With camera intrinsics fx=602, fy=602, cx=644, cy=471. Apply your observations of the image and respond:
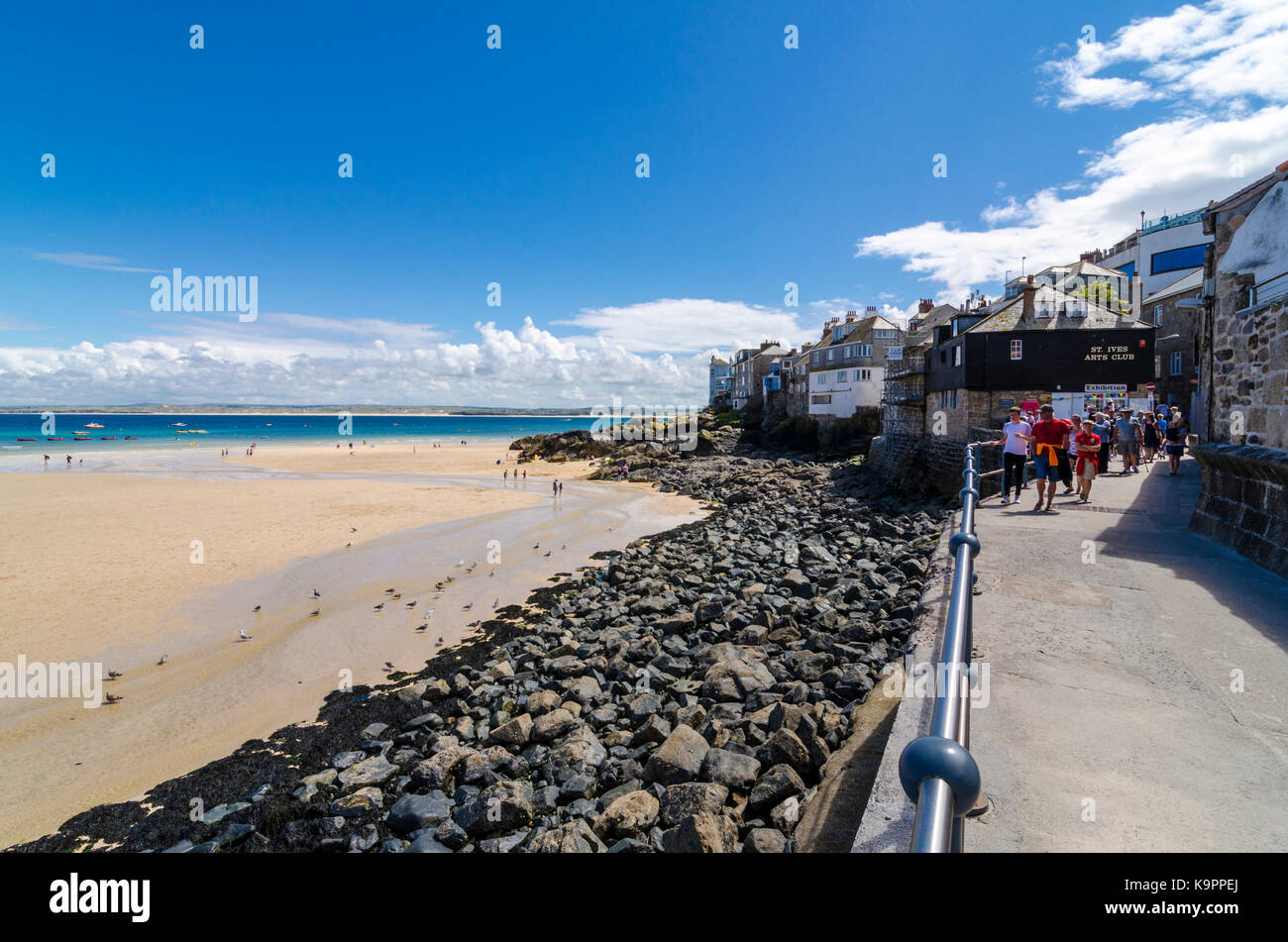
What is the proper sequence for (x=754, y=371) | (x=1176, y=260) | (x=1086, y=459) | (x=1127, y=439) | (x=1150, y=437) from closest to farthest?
(x=1086, y=459) → (x=1127, y=439) → (x=1150, y=437) → (x=1176, y=260) → (x=754, y=371)

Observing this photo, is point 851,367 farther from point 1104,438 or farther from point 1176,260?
point 1104,438

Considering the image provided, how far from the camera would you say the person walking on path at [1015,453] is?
486 inches

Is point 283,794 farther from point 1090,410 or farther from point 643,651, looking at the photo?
point 1090,410

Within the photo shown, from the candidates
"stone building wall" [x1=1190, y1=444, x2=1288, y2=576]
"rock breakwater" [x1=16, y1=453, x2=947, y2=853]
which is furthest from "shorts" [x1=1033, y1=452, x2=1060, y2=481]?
"rock breakwater" [x1=16, y1=453, x2=947, y2=853]

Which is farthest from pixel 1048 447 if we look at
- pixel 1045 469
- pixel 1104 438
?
pixel 1104 438

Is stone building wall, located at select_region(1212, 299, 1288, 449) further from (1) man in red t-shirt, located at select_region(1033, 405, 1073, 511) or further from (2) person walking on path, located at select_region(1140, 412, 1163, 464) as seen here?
(2) person walking on path, located at select_region(1140, 412, 1163, 464)

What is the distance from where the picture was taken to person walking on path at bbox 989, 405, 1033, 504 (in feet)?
40.5

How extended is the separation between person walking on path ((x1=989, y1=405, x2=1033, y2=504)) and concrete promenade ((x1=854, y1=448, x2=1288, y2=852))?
468 cm

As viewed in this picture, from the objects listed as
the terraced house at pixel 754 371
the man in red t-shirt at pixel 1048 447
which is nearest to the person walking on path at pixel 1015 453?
the man in red t-shirt at pixel 1048 447

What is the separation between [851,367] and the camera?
50438 mm

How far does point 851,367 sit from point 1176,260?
2423cm

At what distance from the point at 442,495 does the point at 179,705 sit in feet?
84.9
